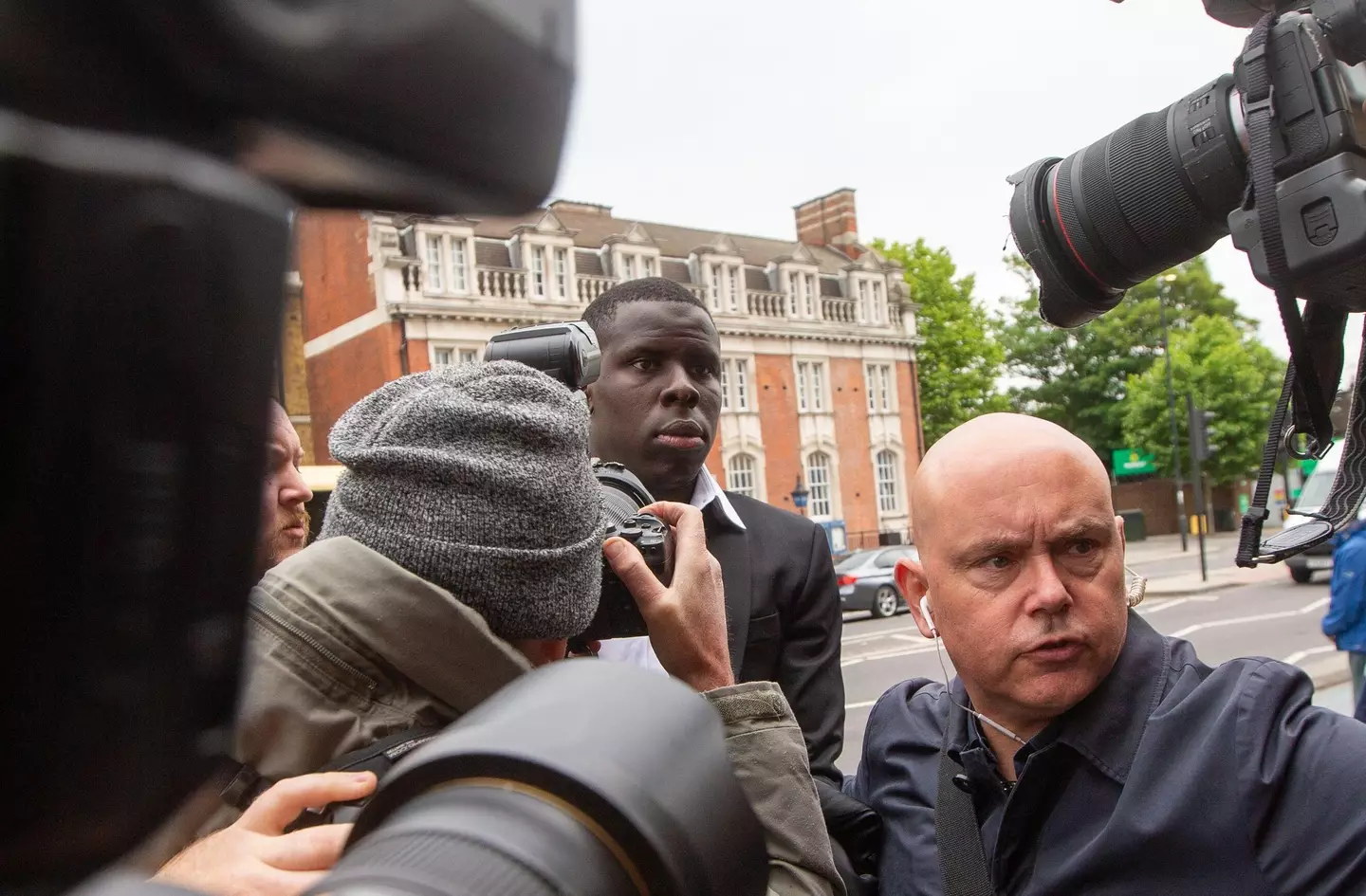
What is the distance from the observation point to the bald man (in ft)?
5.20

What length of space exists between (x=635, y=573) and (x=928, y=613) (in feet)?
3.28

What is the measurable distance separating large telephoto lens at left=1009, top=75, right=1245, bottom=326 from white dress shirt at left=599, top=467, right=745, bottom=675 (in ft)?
2.71

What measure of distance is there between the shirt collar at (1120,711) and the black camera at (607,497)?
750mm

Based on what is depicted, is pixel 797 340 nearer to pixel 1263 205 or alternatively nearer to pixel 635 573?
pixel 1263 205

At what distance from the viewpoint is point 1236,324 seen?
49094 mm

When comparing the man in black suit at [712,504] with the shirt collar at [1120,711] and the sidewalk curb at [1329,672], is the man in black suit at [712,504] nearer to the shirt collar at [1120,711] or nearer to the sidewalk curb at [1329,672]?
the shirt collar at [1120,711]

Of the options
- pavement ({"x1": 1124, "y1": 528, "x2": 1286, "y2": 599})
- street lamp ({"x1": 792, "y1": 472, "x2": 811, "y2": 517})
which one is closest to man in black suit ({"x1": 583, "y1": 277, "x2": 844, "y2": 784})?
pavement ({"x1": 1124, "y1": 528, "x2": 1286, "y2": 599})

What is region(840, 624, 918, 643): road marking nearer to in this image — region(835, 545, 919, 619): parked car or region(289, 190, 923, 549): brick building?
region(835, 545, 919, 619): parked car

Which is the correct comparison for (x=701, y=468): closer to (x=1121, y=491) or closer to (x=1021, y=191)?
(x=1021, y=191)

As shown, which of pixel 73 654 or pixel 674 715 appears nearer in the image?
pixel 73 654

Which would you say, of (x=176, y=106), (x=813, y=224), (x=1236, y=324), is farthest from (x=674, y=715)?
(x=1236, y=324)

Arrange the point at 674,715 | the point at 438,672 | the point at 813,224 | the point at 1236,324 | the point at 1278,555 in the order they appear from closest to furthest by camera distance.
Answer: the point at 674,715
the point at 438,672
the point at 1278,555
the point at 813,224
the point at 1236,324

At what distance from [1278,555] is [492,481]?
1.38 meters

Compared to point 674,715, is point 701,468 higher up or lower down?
higher up
